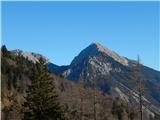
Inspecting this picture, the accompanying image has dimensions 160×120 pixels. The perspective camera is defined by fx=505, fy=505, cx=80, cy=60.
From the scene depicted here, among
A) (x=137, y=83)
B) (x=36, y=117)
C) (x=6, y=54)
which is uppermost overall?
(x=6, y=54)

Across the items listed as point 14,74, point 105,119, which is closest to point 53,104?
point 105,119

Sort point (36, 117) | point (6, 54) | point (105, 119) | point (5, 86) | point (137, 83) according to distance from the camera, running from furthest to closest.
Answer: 1. point (6, 54)
2. point (5, 86)
3. point (105, 119)
4. point (137, 83)
5. point (36, 117)

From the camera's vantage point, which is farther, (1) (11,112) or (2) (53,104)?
(1) (11,112)

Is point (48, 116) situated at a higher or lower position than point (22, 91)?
lower

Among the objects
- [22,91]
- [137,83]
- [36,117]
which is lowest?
[36,117]

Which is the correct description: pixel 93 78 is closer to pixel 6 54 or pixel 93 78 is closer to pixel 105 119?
pixel 105 119

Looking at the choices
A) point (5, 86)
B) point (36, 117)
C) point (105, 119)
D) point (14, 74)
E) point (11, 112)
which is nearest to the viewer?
point (36, 117)

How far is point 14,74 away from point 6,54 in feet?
62.5

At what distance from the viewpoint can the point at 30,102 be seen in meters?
51.4

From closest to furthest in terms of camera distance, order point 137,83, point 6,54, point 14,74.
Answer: point 137,83 → point 14,74 → point 6,54

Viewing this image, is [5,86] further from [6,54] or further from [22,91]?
[6,54]

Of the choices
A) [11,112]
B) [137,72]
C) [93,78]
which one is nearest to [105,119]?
[11,112]

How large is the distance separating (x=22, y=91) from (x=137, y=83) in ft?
383

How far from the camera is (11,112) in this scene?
9538 cm
